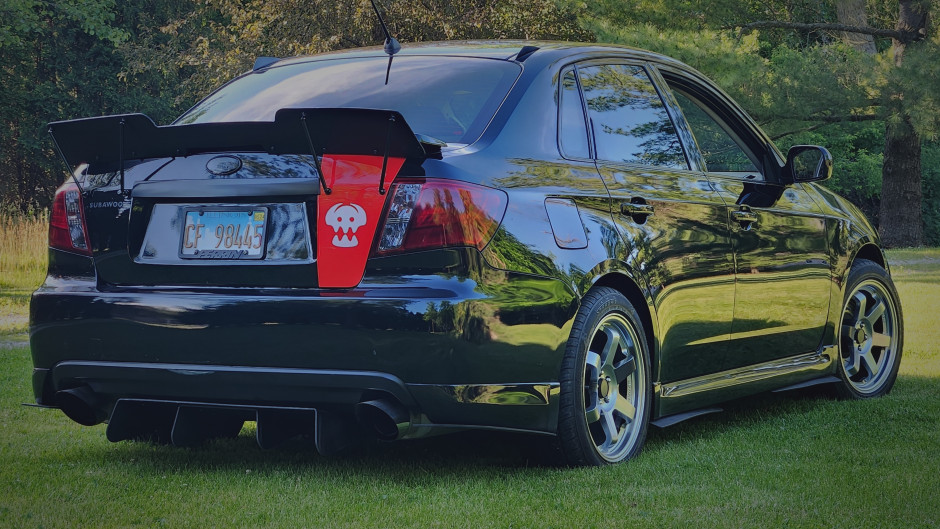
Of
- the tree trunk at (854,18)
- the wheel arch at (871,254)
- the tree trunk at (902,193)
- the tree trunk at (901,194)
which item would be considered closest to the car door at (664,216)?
the wheel arch at (871,254)

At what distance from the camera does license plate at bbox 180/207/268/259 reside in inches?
169

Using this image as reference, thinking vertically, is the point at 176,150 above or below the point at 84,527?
above

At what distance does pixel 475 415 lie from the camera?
426 centimetres

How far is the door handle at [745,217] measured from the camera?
5715 mm

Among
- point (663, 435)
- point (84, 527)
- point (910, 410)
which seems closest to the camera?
point (84, 527)

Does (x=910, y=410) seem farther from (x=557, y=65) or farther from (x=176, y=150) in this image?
(x=176, y=150)

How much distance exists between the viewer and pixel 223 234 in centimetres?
436

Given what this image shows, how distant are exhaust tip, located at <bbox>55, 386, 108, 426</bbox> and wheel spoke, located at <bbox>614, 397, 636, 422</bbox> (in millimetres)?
1961

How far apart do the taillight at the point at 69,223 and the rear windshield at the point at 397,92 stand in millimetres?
656

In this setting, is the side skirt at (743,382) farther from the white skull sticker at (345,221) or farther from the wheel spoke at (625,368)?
the white skull sticker at (345,221)

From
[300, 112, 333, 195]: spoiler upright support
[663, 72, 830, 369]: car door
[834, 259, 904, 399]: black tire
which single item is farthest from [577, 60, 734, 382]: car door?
[834, 259, 904, 399]: black tire

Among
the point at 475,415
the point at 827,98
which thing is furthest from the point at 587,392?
the point at 827,98

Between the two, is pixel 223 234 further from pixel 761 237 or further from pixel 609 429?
pixel 761 237

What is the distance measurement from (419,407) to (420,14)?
900 inches
